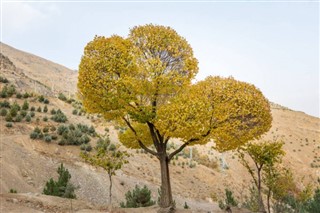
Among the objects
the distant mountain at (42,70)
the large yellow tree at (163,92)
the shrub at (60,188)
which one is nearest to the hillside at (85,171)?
the shrub at (60,188)

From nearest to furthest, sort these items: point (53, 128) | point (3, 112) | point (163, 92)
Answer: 1. point (163, 92)
2. point (3, 112)
3. point (53, 128)

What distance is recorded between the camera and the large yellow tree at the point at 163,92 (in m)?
15.9

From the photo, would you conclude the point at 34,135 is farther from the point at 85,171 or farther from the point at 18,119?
the point at 85,171

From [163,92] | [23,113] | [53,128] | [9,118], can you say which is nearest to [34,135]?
[53,128]

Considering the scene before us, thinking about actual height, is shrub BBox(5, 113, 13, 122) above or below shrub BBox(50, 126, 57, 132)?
above

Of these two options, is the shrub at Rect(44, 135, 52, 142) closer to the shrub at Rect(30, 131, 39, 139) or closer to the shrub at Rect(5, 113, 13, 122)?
the shrub at Rect(30, 131, 39, 139)

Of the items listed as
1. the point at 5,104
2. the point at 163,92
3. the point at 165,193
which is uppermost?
the point at 5,104

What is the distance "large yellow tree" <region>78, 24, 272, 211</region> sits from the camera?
15852 millimetres

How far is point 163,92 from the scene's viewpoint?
54.1 feet

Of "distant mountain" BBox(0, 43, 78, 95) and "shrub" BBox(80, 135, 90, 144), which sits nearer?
"shrub" BBox(80, 135, 90, 144)

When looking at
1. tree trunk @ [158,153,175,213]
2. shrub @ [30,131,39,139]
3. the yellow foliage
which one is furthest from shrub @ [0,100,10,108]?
the yellow foliage

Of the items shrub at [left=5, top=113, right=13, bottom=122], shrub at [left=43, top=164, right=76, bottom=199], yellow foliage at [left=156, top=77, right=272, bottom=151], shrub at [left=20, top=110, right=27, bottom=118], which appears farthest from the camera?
shrub at [left=20, top=110, right=27, bottom=118]

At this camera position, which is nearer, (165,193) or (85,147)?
(165,193)

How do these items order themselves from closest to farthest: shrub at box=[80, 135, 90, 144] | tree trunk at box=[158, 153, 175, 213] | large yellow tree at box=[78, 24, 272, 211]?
large yellow tree at box=[78, 24, 272, 211] < tree trunk at box=[158, 153, 175, 213] < shrub at box=[80, 135, 90, 144]
